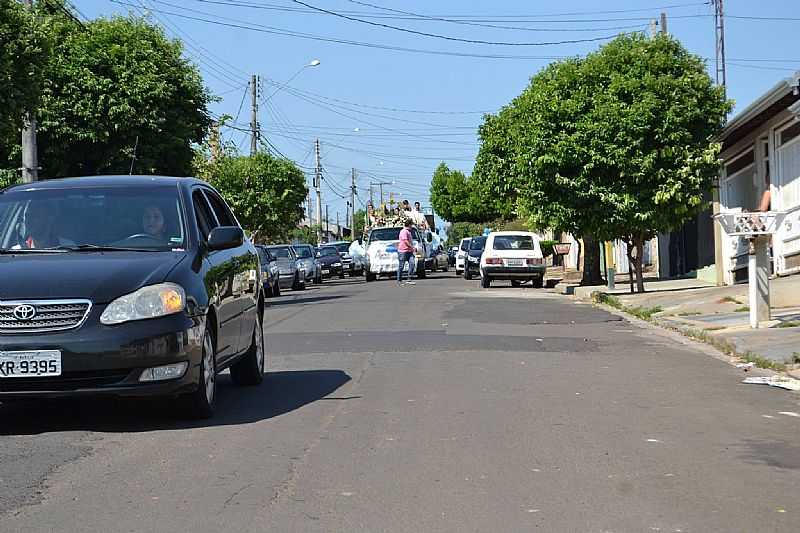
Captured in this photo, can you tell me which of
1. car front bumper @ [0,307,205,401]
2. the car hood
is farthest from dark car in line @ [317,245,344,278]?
car front bumper @ [0,307,205,401]

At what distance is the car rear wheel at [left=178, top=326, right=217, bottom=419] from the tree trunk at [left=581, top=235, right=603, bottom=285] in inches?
926

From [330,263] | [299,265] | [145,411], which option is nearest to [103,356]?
[145,411]

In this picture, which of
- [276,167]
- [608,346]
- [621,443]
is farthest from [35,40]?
[276,167]

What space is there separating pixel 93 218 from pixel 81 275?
124cm

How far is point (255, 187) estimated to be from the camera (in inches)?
1976

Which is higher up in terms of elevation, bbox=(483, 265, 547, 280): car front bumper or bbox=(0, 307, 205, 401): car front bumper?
bbox=(483, 265, 547, 280): car front bumper

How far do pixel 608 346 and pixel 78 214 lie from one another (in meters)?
7.68

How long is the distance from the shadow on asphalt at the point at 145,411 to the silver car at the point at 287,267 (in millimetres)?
26612

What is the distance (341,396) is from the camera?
32.5 ft

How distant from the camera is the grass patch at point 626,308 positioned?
64.6ft

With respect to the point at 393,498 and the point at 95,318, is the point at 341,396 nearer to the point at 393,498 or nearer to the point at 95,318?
the point at 95,318

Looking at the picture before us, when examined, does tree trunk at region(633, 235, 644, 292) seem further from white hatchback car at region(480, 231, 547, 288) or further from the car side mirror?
the car side mirror

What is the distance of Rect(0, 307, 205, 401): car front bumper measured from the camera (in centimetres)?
770

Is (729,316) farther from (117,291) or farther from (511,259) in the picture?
(511,259)
